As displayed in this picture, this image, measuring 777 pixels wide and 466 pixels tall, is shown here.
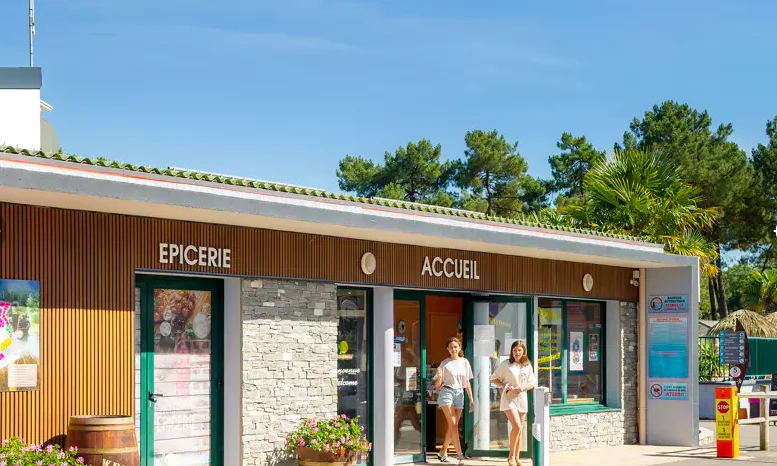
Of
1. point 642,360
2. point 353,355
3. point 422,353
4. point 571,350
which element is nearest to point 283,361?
point 353,355

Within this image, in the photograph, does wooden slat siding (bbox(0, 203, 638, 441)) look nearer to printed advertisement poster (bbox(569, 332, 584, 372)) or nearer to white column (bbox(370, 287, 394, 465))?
white column (bbox(370, 287, 394, 465))

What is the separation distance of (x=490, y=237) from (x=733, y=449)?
16.2 ft

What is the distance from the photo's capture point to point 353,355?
1358cm

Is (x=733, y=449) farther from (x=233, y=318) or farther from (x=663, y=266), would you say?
(x=233, y=318)

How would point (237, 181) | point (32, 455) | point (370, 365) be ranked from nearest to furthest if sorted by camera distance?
point (32, 455) → point (237, 181) → point (370, 365)

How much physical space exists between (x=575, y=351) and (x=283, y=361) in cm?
635

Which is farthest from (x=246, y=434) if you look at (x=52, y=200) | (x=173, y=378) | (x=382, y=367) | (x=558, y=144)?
(x=558, y=144)

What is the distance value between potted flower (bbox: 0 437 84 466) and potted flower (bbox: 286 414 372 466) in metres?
3.03

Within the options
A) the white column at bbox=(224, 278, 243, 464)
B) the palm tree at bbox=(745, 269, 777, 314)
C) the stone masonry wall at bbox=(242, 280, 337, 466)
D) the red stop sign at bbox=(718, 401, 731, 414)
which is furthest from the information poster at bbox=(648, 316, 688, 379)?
the palm tree at bbox=(745, 269, 777, 314)

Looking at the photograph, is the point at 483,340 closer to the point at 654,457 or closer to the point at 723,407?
the point at 654,457

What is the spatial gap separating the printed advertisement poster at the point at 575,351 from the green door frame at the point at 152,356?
684 centimetres

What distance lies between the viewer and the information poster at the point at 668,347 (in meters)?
17.2

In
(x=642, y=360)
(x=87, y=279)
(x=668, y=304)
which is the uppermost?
(x=87, y=279)

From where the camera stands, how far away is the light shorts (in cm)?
1385
